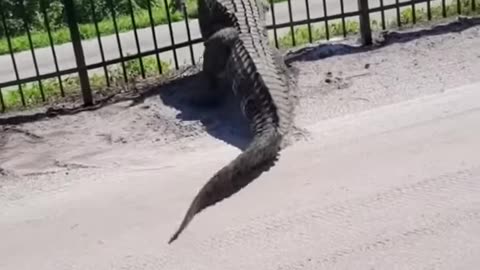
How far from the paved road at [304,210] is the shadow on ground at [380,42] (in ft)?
5.74

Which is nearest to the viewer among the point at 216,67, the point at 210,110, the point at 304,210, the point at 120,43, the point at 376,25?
the point at 304,210

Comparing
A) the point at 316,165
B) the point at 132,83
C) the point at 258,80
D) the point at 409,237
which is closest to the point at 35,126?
the point at 132,83

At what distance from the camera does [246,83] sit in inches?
245

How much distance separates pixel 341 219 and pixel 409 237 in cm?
45

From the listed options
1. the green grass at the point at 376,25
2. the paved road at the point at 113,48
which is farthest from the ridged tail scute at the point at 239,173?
the paved road at the point at 113,48

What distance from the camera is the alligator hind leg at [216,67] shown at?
7090mm

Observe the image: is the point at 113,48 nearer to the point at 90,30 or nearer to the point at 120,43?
the point at 90,30

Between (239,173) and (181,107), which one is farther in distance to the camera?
(181,107)

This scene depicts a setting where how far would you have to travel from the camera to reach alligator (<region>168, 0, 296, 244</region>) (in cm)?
502

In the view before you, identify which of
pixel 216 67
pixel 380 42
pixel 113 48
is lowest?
pixel 113 48

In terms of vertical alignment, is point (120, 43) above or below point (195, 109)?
above

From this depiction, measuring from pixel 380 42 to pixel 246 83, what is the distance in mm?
2358

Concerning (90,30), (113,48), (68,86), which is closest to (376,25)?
(68,86)

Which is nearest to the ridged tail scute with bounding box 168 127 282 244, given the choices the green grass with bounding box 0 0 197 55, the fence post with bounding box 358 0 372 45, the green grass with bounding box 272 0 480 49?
the fence post with bounding box 358 0 372 45
